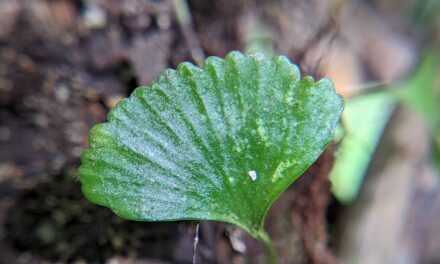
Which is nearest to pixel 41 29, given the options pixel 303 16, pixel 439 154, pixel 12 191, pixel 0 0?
pixel 0 0

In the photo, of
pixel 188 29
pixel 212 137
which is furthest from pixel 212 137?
pixel 188 29

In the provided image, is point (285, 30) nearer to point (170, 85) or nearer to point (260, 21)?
point (260, 21)

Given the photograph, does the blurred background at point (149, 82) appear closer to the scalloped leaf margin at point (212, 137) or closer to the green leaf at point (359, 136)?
the green leaf at point (359, 136)

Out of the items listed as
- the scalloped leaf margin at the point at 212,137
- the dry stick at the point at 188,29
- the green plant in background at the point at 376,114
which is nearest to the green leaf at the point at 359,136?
the green plant in background at the point at 376,114

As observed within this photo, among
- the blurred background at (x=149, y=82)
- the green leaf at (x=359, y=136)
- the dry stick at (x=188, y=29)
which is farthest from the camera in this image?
the green leaf at (x=359, y=136)

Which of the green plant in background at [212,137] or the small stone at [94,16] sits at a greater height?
the small stone at [94,16]

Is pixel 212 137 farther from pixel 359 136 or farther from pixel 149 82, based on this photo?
pixel 359 136

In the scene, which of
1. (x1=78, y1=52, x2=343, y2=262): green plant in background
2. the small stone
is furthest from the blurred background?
(x1=78, y1=52, x2=343, y2=262): green plant in background
